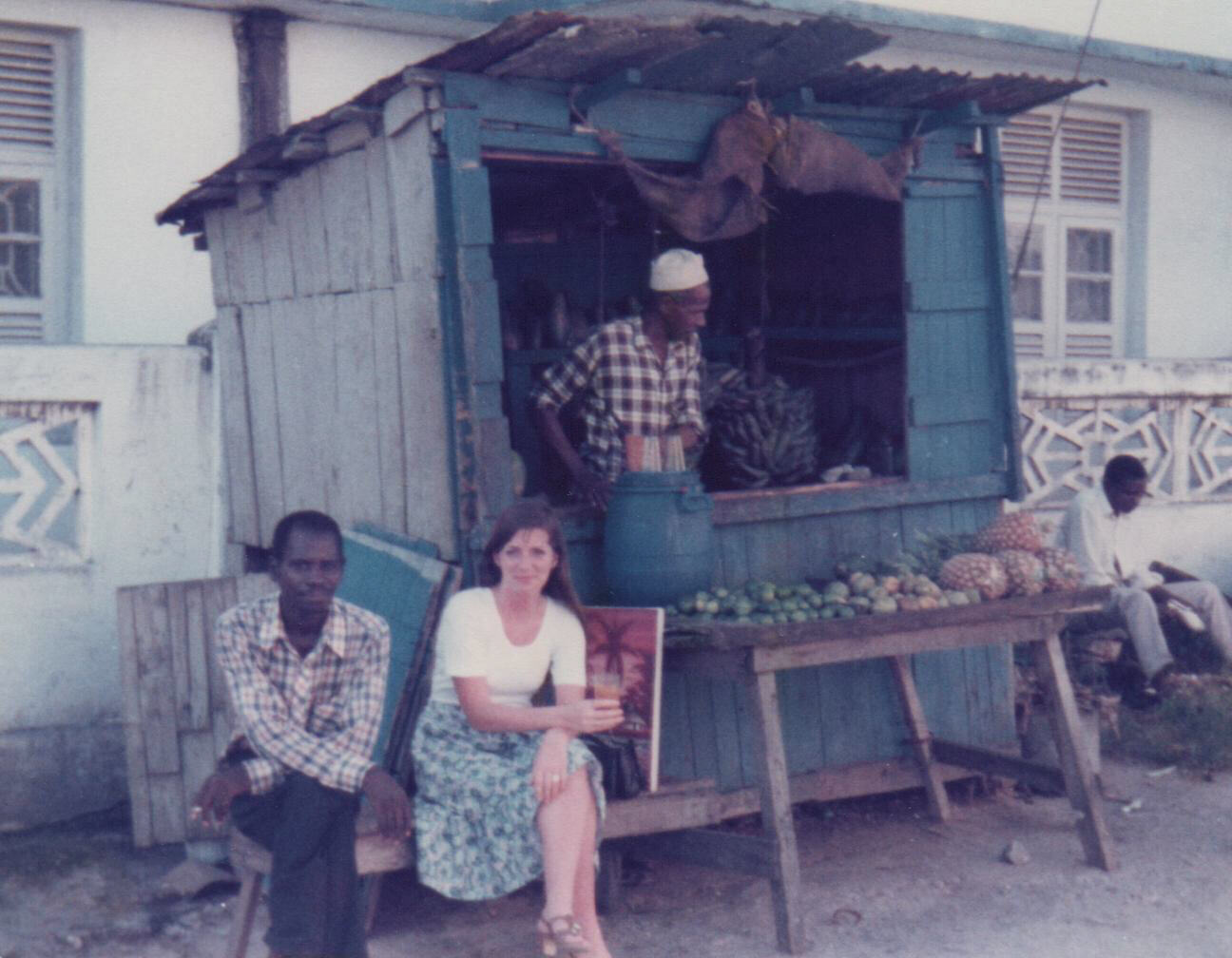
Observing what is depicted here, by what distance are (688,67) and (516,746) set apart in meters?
2.36

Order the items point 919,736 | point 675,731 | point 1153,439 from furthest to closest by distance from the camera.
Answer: point 1153,439 < point 919,736 < point 675,731

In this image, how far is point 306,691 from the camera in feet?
13.4

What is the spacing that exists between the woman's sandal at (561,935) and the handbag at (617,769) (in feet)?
1.98

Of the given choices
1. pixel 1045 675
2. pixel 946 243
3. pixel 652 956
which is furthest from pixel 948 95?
pixel 652 956

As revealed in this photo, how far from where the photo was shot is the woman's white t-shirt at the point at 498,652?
4.27 metres

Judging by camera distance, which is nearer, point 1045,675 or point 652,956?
point 652,956

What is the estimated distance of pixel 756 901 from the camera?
511 cm

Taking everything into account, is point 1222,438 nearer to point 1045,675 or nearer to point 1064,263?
point 1064,263

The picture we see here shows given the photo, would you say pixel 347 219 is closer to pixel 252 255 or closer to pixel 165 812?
pixel 252 255

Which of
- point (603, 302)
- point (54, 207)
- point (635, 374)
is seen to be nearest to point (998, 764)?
point (635, 374)

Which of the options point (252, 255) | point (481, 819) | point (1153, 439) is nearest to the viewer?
point (481, 819)

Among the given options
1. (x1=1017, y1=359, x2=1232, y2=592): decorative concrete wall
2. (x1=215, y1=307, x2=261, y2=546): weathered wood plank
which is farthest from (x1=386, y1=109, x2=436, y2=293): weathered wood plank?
(x1=1017, y1=359, x2=1232, y2=592): decorative concrete wall

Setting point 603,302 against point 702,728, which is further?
point 603,302

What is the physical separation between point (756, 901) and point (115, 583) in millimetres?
2892
